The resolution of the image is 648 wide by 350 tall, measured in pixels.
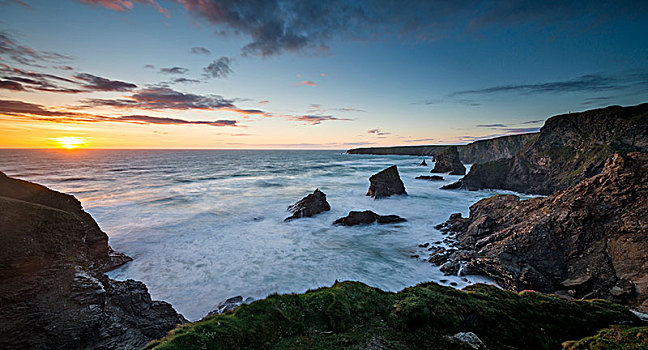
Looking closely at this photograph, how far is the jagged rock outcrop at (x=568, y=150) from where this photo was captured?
35625 mm

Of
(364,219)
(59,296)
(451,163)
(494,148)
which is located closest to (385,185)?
(364,219)

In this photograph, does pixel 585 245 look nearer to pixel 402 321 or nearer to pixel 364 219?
pixel 402 321

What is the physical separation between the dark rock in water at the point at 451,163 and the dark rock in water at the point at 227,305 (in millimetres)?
73898

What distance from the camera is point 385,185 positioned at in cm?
4381

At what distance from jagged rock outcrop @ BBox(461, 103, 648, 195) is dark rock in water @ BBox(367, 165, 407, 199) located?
16.6 metres

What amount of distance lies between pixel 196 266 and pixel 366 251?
49.0 ft

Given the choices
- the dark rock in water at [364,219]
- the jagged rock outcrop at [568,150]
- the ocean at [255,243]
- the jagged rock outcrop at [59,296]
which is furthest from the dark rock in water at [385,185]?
the jagged rock outcrop at [59,296]

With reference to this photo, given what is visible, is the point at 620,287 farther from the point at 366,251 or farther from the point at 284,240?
the point at 284,240

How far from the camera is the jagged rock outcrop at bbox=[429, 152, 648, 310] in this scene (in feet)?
40.9

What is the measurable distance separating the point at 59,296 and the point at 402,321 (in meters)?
12.3

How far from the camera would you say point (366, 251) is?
22.9 metres

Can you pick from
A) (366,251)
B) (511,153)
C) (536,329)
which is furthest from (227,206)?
(511,153)

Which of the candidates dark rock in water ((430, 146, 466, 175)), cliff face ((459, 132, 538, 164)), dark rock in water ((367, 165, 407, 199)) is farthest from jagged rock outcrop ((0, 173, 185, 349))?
cliff face ((459, 132, 538, 164))

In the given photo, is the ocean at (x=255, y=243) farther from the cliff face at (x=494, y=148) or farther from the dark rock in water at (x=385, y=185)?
the cliff face at (x=494, y=148)
